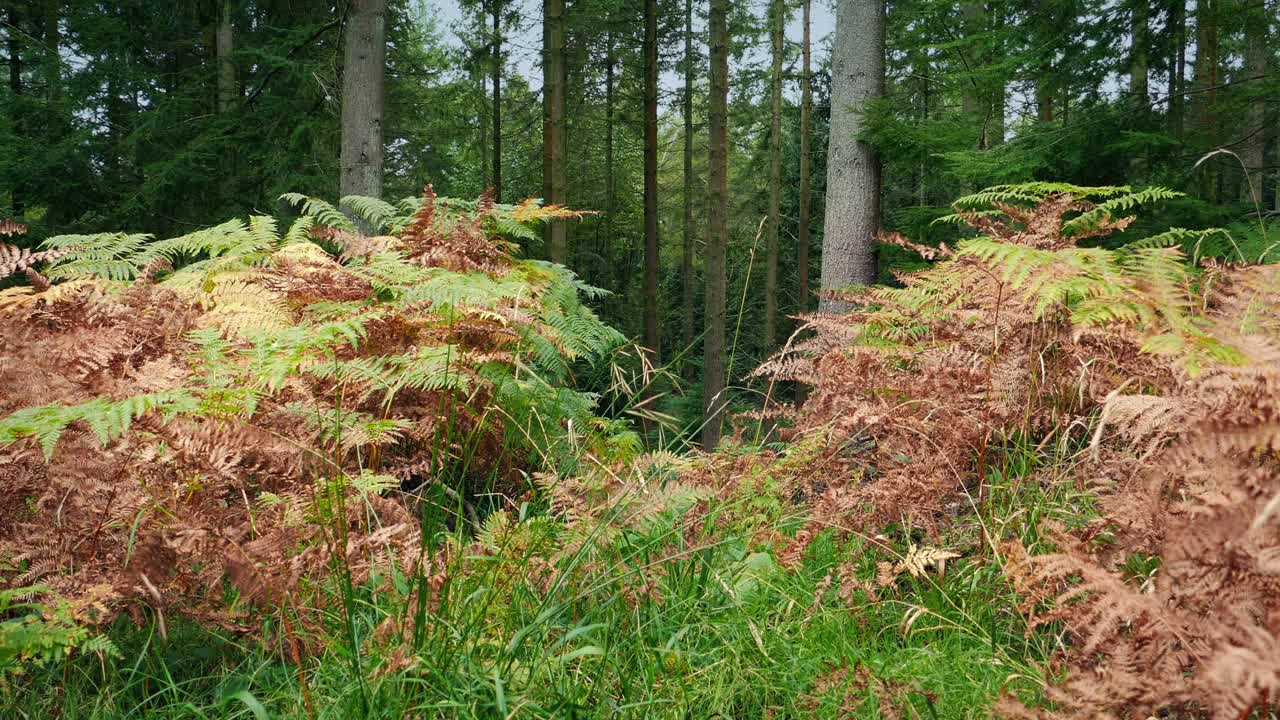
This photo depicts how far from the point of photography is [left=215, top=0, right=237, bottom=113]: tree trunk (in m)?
10.4

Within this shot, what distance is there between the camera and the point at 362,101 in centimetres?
710

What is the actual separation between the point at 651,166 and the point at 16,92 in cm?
1061

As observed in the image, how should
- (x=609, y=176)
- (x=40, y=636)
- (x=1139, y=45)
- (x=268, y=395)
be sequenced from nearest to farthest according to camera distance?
(x=40, y=636) < (x=268, y=395) < (x=1139, y=45) < (x=609, y=176)

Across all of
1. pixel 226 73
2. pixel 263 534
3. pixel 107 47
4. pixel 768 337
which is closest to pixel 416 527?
pixel 263 534

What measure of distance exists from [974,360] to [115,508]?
2511 mm

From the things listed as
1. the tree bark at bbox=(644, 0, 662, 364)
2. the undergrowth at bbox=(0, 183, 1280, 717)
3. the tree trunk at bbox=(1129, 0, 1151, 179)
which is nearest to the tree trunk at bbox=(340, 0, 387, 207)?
the undergrowth at bbox=(0, 183, 1280, 717)

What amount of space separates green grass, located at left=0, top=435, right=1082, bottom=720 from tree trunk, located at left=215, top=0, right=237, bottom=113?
1059 cm

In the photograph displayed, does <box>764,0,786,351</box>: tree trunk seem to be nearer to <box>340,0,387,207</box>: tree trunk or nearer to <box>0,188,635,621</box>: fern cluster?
<box>340,0,387,207</box>: tree trunk

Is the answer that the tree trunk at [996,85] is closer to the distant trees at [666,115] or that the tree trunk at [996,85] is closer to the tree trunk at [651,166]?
the distant trees at [666,115]

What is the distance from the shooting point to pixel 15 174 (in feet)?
33.0

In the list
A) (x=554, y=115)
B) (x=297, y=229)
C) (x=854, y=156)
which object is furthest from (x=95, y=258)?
(x=554, y=115)

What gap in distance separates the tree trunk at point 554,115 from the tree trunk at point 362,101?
17.0 ft

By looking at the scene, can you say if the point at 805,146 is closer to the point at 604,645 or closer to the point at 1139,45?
the point at 1139,45

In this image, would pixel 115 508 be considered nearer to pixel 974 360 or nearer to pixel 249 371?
pixel 249 371
